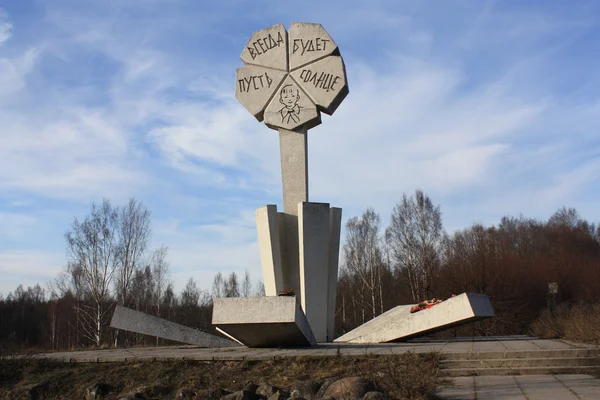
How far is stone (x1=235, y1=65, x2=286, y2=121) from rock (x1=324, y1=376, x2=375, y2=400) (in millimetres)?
7632

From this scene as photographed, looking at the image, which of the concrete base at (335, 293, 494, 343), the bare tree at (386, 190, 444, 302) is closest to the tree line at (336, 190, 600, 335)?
the bare tree at (386, 190, 444, 302)

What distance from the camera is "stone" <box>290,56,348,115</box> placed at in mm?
11422

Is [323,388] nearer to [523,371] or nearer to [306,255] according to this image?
[523,371]

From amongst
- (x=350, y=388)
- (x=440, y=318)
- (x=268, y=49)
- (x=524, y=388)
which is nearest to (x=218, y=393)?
(x=350, y=388)

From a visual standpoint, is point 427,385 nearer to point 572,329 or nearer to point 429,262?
point 572,329

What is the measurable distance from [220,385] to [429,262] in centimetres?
2132

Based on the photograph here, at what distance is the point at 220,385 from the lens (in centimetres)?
652

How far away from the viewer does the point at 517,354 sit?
7195mm

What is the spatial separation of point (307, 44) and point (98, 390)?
7.94 meters

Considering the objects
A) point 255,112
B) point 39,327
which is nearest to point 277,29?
point 255,112

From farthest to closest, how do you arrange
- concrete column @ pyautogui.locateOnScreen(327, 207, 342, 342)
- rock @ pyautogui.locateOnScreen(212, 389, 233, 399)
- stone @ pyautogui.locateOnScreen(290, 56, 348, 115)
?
stone @ pyautogui.locateOnScreen(290, 56, 348, 115)
concrete column @ pyautogui.locateOnScreen(327, 207, 342, 342)
rock @ pyautogui.locateOnScreen(212, 389, 233, 399)

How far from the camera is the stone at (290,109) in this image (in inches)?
456

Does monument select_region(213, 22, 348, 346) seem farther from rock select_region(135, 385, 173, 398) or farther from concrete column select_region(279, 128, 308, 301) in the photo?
rock select_region(135, 385, 173, 398)

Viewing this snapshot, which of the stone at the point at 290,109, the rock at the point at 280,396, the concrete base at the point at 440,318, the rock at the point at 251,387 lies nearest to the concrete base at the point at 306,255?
the concrete base at the point at 440,318
